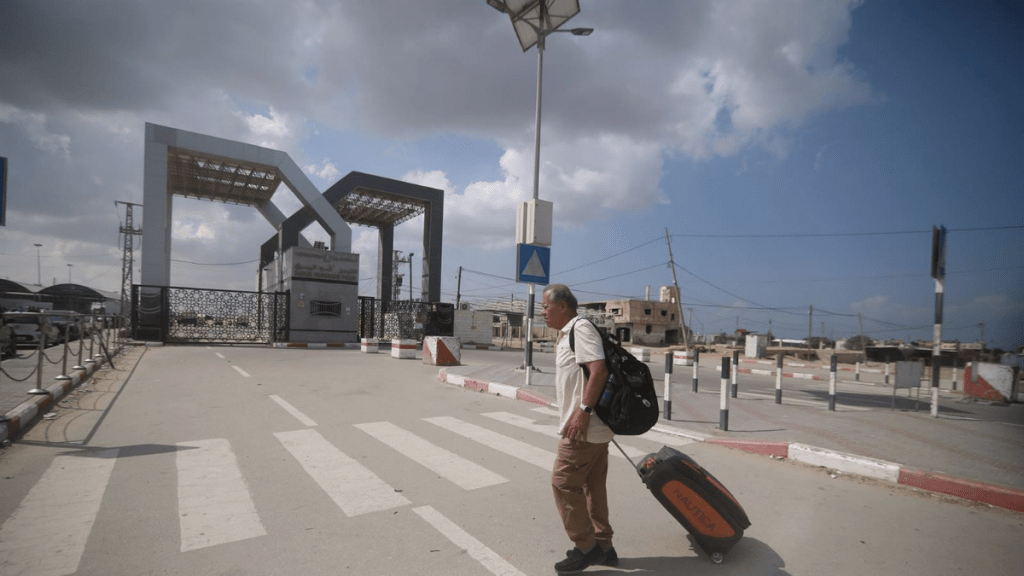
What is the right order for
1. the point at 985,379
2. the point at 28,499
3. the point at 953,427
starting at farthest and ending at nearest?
the point at 985,379 → the point at 953,427 → the point at 28,499

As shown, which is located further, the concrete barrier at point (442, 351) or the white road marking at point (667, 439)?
the concrete barrier at point (442, 351)

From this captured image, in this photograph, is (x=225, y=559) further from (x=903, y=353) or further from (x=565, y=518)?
(x=903, y=353)

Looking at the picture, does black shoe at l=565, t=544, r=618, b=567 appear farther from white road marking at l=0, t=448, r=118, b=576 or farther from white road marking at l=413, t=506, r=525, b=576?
white road marking at l=0, t=448, r=118, b=576

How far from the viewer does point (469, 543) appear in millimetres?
3287

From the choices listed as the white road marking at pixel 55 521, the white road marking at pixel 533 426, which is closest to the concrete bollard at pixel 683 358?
the white road marking at pixel 533 426

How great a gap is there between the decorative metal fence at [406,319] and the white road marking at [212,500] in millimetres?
25502

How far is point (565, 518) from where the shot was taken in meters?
2.98

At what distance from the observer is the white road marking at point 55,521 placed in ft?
9.70

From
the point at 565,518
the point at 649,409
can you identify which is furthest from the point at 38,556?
the point at 649,409

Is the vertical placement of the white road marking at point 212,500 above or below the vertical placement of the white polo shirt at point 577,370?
below

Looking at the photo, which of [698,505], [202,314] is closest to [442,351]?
[698,505]

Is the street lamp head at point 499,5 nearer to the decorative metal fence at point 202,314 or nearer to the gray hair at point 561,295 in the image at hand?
the gray hair at point 561,295

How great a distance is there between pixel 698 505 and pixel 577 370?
1.16 metres

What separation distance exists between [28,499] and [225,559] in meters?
2.34
